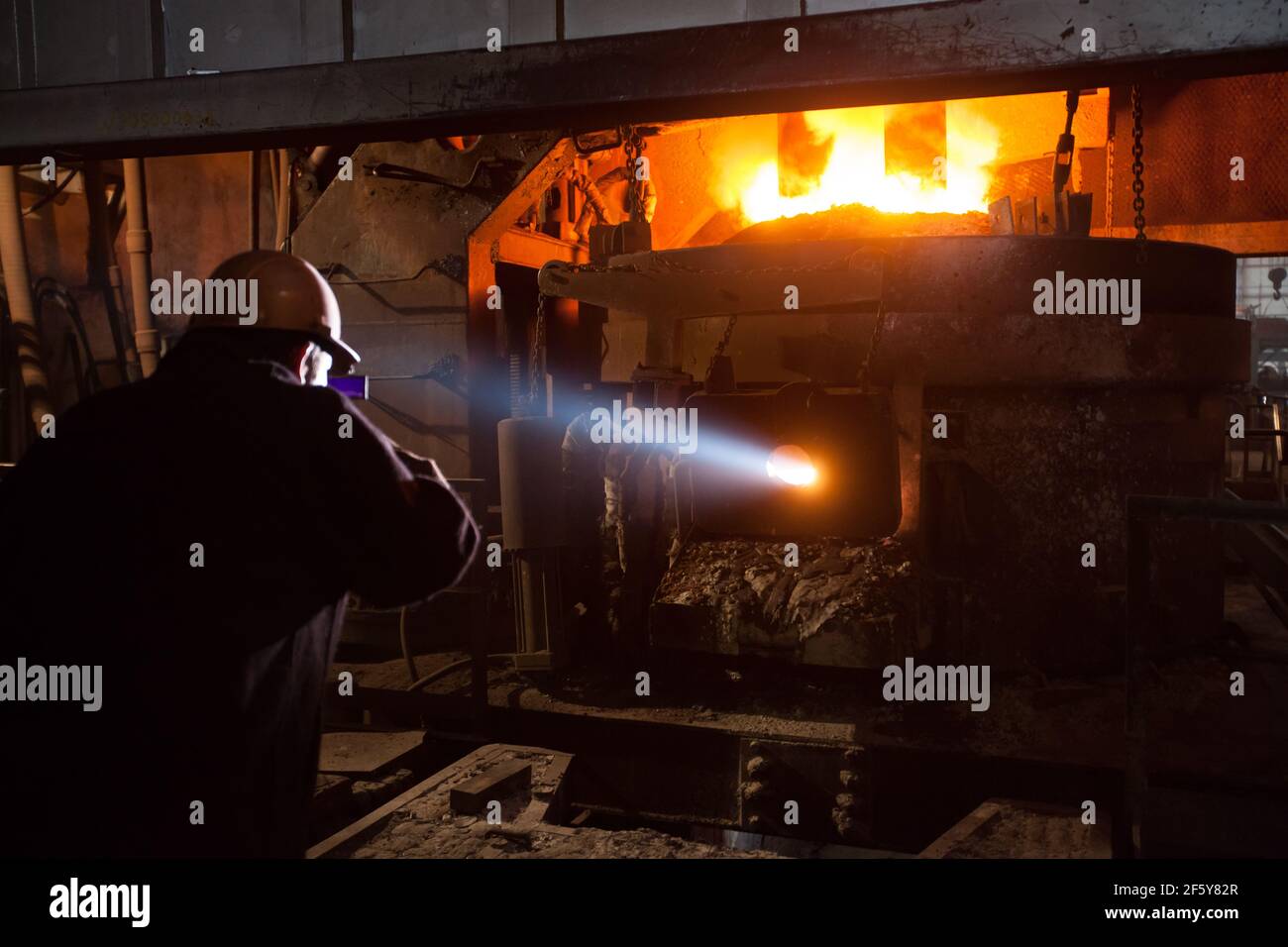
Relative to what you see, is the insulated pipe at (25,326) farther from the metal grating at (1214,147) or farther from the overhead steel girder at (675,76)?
the metal grating at (1214,147)

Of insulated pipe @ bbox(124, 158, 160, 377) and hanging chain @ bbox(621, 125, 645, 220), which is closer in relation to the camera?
hanging chain @ bbox(621, 125, 645, 220)

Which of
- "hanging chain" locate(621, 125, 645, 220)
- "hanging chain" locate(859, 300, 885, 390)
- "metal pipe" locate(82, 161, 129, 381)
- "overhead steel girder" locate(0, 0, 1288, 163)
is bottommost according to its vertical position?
"hanging chain" locate(859, 300, 885, 390)

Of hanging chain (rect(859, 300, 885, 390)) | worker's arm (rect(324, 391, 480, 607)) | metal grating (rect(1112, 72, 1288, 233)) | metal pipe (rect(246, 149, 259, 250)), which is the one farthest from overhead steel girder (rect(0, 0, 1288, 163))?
metal pipe (rect(246, 149, 259, 250))

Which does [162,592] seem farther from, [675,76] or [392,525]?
[675,76]

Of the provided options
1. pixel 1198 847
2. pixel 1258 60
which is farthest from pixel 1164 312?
pixel 1198 847

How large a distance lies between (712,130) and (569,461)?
6063 mm

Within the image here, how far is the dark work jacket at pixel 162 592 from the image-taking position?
1985mm

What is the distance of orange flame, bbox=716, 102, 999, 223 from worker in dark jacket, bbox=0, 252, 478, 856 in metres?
7.91

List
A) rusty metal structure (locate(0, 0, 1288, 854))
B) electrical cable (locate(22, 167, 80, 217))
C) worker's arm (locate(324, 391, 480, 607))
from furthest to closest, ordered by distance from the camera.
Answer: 1. electrical cable (locate(22, 167, 80, 217))
2. rusty metal structure (locate(0, 0, 1288, 854))
3. worker's arm (locate(324, 391, 480, 607))

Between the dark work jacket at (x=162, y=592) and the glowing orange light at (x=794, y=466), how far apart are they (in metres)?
3.32

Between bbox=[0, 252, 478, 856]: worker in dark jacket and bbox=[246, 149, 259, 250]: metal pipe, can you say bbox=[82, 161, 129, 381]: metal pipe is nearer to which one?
bbox=[246, 149, 259, 250]: metal pipe

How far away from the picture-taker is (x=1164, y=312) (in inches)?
199

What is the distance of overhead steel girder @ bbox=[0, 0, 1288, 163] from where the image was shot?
287 centimetres
